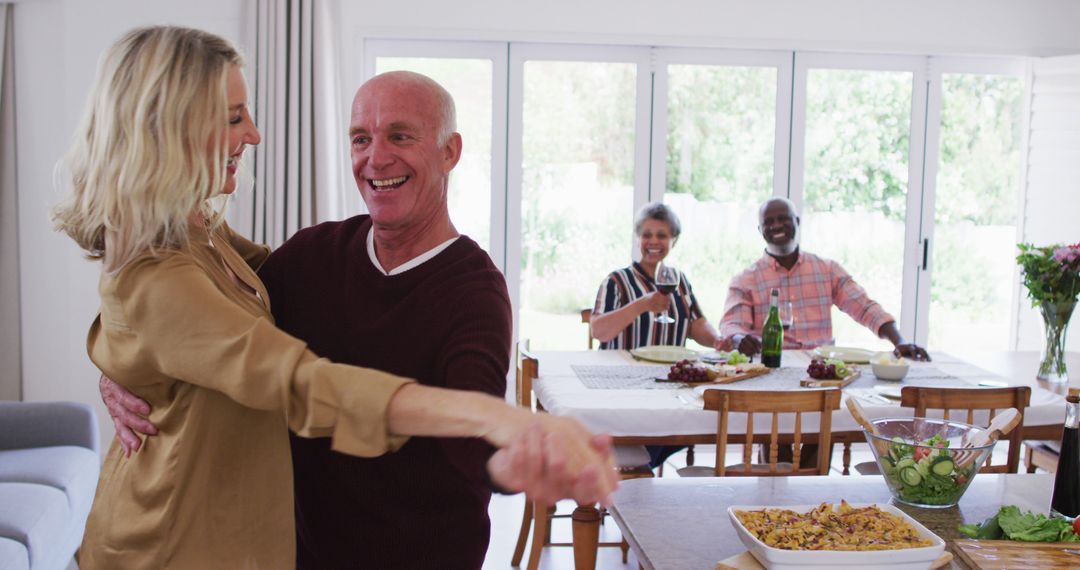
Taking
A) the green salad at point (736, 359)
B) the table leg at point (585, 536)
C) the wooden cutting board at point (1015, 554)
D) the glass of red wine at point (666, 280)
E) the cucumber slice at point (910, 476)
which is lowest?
the table leg at point (585, 536)

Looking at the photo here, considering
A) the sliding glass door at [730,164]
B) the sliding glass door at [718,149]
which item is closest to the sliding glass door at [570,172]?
the sliding glass door at [730,164]

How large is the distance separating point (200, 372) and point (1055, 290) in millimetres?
3422

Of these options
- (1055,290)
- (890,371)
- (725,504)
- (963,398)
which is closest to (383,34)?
(890,371)

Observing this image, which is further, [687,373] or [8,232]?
[8,232]

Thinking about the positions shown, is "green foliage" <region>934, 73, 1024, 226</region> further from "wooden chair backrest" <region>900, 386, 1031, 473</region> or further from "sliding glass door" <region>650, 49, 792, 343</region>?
"wooden chair backrest" <region>900, 386, 1031, 473</region>

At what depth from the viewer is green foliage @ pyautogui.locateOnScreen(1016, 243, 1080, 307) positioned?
3.61 metres

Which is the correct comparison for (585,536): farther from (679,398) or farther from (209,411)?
(209,411)

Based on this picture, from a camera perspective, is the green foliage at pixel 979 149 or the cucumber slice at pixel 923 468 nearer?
the cucumber slice at pixel 923 468

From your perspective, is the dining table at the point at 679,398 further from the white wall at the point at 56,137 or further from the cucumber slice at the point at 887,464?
the white wall at the point at 56,137

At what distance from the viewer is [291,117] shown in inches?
197

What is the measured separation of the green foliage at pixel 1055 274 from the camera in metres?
3.61

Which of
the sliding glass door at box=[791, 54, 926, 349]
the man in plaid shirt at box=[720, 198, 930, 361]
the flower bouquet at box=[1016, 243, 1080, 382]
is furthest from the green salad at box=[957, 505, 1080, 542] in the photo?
the sliding glass door at box=[791, 54, 926, 349]

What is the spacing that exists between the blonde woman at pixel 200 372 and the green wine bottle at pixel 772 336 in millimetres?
2672

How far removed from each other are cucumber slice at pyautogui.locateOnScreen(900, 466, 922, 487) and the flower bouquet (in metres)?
2.07
